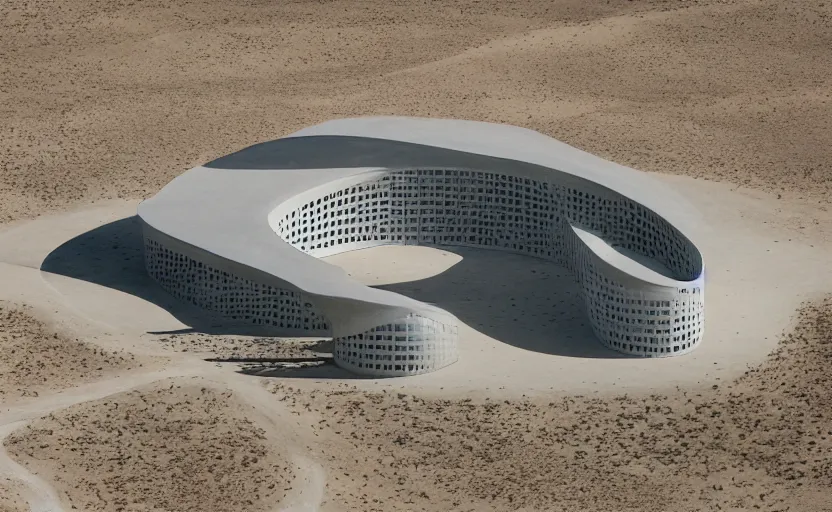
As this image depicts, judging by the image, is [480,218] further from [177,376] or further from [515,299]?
[177,376]

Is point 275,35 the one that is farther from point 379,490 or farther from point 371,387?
point 379,490

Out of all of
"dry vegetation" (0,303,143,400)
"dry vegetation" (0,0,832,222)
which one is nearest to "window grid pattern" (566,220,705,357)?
"dry vegetation" (0,303,143,400)

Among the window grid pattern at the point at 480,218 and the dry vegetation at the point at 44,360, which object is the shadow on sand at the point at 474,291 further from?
the dry vegetation at the point at 44,360

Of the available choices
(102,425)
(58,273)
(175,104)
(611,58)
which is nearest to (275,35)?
(175,104)

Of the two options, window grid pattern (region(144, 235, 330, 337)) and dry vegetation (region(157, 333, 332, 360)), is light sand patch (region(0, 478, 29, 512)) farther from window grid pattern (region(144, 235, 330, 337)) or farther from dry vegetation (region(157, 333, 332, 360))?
window grid pattern (region(144, 235, 330, 337))

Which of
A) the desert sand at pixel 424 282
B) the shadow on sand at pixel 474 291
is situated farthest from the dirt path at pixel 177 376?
the shadow on sand at pixel 474 291
